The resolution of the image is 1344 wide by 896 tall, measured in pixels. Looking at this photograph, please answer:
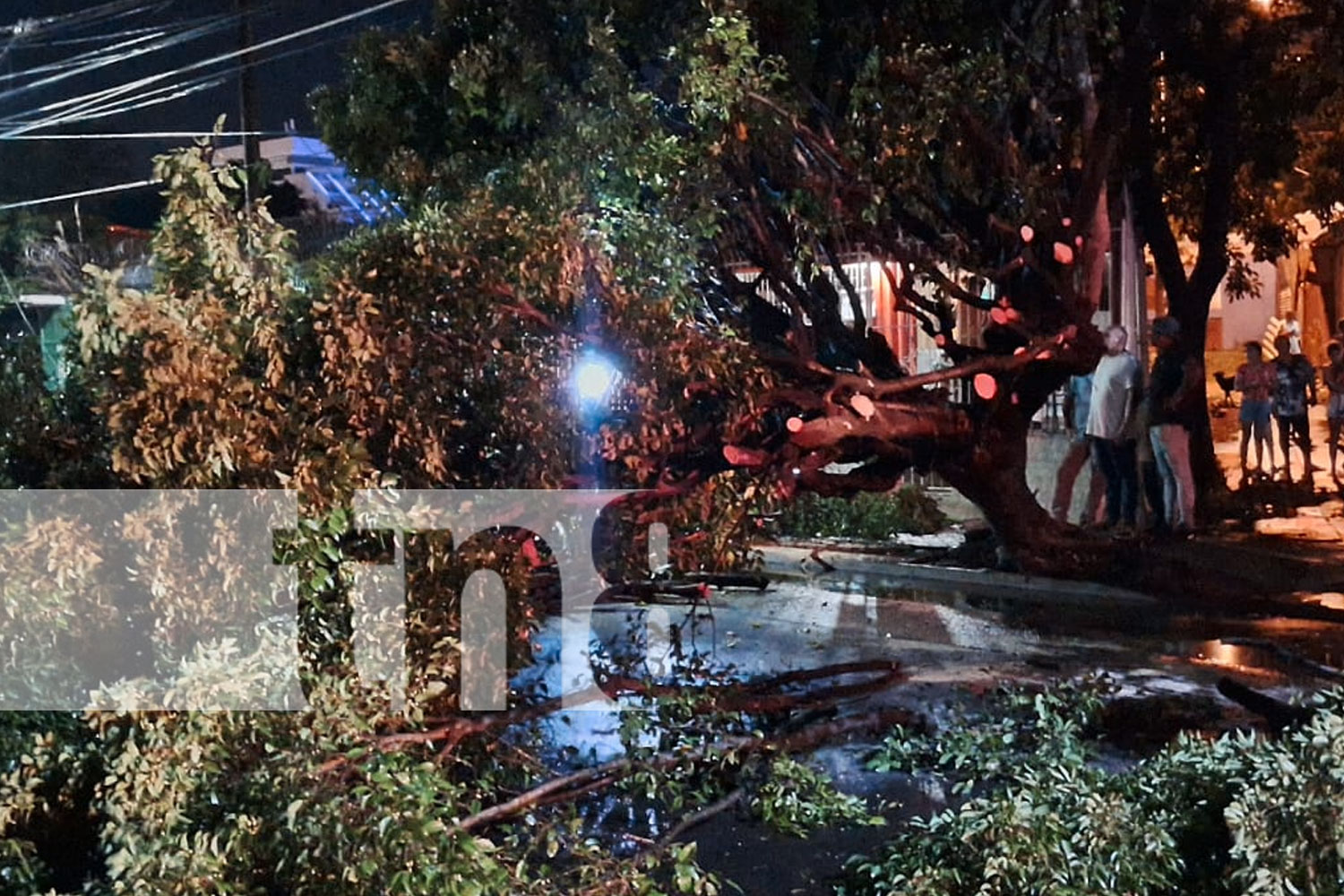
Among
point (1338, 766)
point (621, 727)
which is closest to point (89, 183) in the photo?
point (621, 727)

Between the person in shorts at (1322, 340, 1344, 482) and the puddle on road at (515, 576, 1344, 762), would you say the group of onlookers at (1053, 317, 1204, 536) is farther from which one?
the person in shorts at (1322, 340, 1344, 482)

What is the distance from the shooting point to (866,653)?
9633 mm

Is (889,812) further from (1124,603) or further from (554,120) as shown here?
(1124,603)

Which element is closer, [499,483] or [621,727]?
[499,483]

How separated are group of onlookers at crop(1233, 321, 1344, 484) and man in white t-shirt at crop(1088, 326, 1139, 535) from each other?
2746 millimetres

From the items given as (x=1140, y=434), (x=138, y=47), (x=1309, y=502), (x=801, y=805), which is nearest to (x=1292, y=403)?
(x=1309, y=502)

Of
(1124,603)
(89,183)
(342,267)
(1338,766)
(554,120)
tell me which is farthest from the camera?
(89,183)

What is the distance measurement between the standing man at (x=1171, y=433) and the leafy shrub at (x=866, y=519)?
101 inches

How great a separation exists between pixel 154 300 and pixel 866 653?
6.07m

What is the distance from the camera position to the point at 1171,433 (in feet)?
42.3

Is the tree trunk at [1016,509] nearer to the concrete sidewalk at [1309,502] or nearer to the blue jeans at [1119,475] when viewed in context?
the blue jeans at [1119,475]

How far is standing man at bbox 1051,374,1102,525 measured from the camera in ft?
45.1

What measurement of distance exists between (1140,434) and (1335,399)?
139 inches

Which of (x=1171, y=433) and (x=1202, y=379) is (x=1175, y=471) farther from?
(x=1202, y=379)
